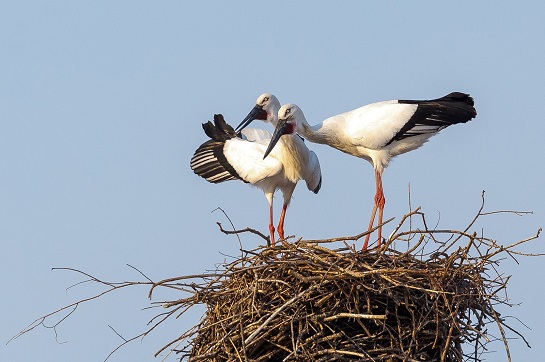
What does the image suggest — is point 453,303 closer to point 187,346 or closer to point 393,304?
point 393,304

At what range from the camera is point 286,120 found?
12445 mm

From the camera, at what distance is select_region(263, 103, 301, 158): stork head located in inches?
489

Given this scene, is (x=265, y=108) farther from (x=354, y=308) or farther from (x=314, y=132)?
(x=354, y=308)

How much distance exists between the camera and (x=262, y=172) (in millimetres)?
13234

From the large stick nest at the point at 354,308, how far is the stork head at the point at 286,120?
10.8 feet

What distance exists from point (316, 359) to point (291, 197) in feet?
16.5

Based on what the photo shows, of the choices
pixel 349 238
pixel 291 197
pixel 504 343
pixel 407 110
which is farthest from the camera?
pixel 291 197

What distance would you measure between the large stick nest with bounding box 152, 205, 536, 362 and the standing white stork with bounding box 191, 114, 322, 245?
12.2ft

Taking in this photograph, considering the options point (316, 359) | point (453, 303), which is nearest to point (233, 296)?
point (316, 359)

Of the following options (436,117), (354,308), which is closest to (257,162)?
(436,117)

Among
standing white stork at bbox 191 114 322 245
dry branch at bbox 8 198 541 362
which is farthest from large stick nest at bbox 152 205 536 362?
standing white stork at bbox 191 114 322 245

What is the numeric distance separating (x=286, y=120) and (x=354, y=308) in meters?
3.81

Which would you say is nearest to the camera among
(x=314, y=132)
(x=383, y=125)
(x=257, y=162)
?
(x=383, y=125)

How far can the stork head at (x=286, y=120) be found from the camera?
12430 millimetres
